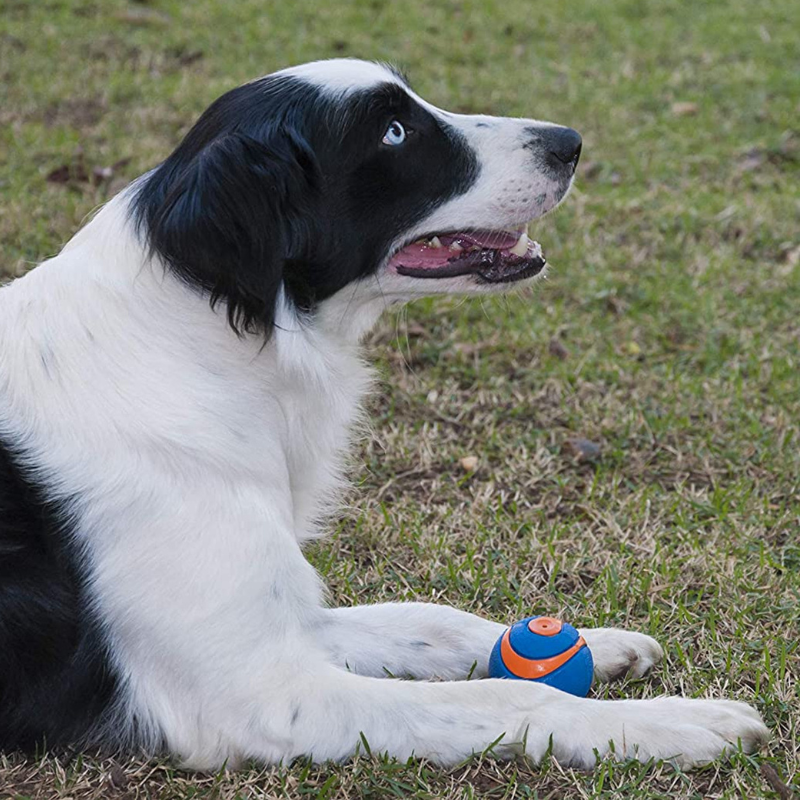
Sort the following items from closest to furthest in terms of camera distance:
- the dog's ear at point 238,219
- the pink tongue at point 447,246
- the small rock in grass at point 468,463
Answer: the dog's ear at point 238,219 < the pink tongue at point 447,246 < the small rock in grass at point 468,463

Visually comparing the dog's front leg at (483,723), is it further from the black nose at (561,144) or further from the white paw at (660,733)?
the black nose at (561,144)

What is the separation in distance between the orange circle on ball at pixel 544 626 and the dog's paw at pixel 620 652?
14cm

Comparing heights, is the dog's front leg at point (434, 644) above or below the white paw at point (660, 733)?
below

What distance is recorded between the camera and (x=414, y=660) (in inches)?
111

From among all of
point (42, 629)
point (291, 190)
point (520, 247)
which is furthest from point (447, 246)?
point (42, 629)

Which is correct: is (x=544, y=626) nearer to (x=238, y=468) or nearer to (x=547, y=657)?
(x=547, y=657)

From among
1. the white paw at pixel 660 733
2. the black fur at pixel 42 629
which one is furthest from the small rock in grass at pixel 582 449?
the black fur at pixel 42 629

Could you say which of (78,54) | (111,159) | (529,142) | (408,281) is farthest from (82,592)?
(78,54)

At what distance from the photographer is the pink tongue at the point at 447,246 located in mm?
2931

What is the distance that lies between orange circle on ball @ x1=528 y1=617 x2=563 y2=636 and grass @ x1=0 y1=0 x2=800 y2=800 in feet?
0.81

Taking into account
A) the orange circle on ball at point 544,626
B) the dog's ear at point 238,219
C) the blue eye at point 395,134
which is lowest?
the orange circle on ball at point 544,626

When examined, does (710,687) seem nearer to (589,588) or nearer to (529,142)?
(589,588)

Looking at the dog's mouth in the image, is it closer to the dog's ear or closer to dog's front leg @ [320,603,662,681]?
the dog's ear

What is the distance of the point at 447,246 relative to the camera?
118 inches
